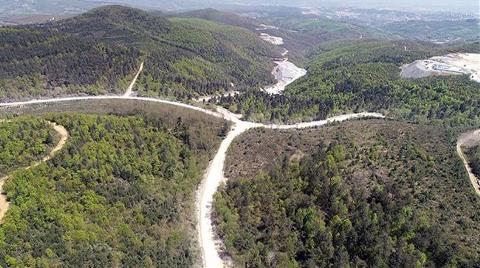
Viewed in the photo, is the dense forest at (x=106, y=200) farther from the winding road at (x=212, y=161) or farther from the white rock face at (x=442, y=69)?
A: the white rock face at (x=442, y=69)

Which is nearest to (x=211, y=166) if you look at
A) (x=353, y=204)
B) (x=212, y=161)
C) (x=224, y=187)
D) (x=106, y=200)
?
(x=212, y=161)

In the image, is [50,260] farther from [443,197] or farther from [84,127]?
[443,197]

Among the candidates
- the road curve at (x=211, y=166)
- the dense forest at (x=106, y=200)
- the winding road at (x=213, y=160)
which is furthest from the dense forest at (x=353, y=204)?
the dense forest at (x=106, y=200)

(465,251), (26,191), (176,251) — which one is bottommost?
(176,251)

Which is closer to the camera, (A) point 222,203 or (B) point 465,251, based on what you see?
(B) point 465,251

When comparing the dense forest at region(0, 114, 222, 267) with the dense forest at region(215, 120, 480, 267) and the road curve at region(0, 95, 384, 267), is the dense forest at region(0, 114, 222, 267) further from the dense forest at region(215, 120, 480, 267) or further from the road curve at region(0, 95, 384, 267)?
the dense forest at region(215, 120, 480, 267)

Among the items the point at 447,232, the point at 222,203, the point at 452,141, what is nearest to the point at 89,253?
the point at 222,203
